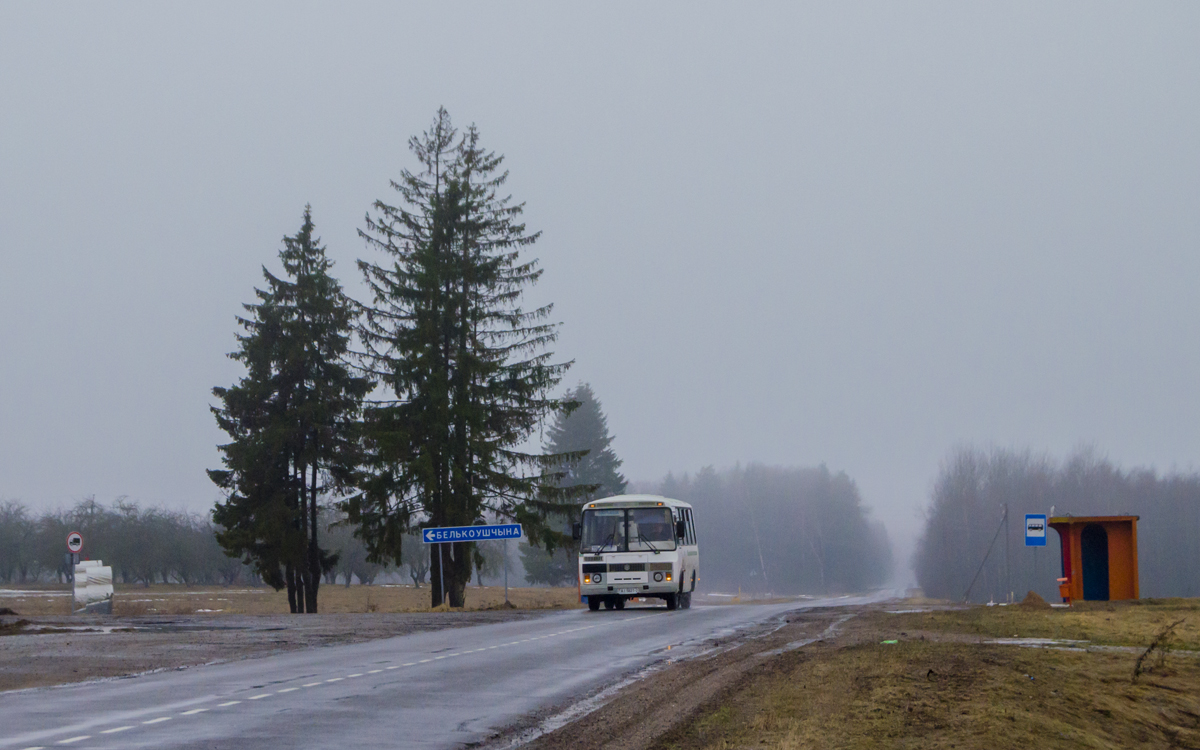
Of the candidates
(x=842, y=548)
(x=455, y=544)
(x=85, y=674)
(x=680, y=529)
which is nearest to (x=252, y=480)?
(x=455, y=544)

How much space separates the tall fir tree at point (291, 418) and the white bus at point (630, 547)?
679 inches

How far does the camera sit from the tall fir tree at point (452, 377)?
128 ft

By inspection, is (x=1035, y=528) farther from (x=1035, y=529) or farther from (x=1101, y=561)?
(x=1101, y=561)

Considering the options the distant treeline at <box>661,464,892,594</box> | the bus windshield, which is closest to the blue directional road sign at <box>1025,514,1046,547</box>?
the bus windshield

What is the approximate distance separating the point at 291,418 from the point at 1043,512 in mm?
61326

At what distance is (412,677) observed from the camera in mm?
13781

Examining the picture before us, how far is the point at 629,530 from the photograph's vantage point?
1144 inches

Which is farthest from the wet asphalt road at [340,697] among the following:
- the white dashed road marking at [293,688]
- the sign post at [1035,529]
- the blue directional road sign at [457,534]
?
the sign post at [1035,529]

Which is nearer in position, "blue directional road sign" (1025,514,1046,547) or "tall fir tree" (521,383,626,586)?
"blue directional road sign" (1025,514,1046,547)

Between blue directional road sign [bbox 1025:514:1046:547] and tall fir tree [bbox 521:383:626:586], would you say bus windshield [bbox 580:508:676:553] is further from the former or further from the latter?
tall fir tree [bbox 521:383:626:586]

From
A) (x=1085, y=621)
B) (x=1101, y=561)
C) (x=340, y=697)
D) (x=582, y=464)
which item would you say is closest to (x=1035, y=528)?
(x=1101, y=561)

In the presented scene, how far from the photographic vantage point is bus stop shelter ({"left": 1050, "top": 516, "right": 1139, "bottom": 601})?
91.7ft

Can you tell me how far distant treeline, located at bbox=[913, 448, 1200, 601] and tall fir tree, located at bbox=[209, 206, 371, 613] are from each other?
53033 mm

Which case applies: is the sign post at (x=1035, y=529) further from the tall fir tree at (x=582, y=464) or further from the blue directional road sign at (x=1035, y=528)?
the tall fir tree at (x=582, y=464)
